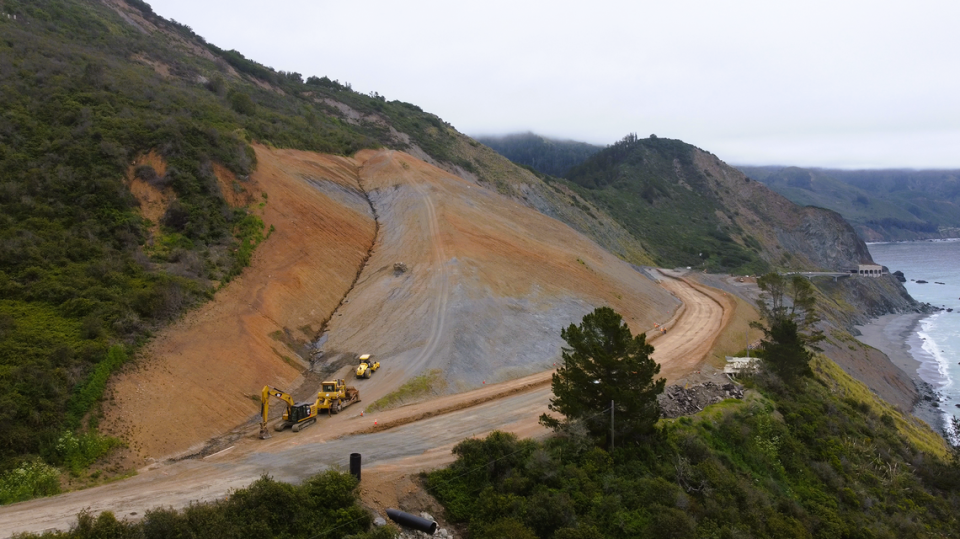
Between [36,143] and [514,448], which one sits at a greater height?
[36,143]

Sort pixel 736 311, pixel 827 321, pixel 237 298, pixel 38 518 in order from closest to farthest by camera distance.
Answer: pixel 38 518 < pixel 237 298 < pixel 736 311 < pixel 827 321

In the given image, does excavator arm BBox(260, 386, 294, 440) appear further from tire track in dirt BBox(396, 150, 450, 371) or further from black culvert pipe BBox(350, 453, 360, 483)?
tire track in dirt BBox(396, 150, 450, 371)

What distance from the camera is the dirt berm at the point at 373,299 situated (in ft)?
71.1

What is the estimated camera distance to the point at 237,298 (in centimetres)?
2823

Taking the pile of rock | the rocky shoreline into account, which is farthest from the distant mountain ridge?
the pile of rock

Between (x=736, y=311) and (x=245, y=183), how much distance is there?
3769 centimetres

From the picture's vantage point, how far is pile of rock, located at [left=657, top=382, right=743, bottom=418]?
80.6ft

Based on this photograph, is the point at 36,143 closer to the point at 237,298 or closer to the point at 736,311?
the point at 237,298

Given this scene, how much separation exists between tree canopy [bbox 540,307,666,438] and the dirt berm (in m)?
8.12

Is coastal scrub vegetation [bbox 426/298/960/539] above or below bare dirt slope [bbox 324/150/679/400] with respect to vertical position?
below

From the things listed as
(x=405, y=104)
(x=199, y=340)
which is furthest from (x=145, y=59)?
(x=405, y=104)

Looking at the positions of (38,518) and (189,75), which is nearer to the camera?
(38,518)

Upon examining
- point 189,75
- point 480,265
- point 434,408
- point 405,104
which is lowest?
point 434,408

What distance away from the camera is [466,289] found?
3400 centimetres
